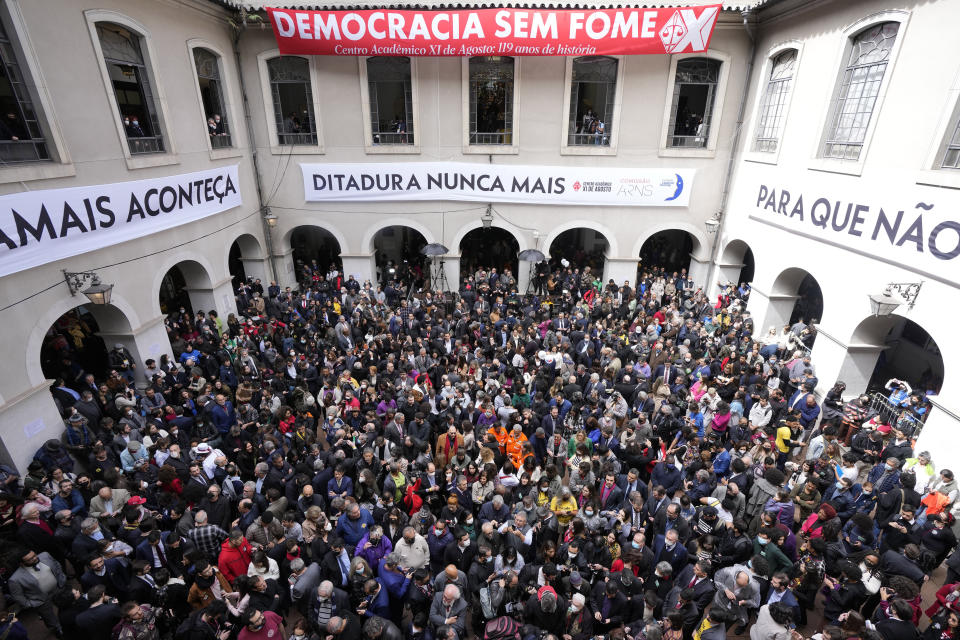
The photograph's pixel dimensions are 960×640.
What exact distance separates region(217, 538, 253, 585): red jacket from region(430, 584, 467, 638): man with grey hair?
2352 mm

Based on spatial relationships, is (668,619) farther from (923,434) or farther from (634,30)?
(634,30)

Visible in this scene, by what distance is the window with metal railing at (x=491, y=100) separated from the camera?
592 inches

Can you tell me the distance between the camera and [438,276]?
672 inches

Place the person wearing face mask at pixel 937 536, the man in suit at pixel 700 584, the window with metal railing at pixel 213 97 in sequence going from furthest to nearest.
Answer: the window with metal railing at pixel 213 97, the person wearing face mask at pixel 937 536, the man in suit at pixel 700 584

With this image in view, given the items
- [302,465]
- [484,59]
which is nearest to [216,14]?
[484,59]

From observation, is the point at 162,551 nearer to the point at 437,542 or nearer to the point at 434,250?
the point at 437,542

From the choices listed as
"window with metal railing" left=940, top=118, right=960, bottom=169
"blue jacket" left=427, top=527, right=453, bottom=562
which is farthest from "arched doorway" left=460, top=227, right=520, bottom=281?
"blue jacket" left=427, top=527, right=453, bottom=562

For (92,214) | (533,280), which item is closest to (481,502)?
(92,214)

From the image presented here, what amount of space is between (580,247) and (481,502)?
15.4m

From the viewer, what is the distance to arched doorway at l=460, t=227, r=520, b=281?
20.0 m

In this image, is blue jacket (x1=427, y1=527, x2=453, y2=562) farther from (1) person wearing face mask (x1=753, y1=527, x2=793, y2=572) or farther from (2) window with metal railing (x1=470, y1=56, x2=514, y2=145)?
(2) window with metal railing (x1=470, y1=56, x2=514, y2=145)

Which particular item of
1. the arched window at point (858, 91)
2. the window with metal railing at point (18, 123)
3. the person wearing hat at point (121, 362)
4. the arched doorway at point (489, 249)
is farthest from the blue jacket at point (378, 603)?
A: the arched doorway at point (489, 249)

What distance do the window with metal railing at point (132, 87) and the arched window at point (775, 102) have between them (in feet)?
51.1

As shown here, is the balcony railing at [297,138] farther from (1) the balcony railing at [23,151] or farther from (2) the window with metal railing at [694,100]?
(2) the window with metal railing at [694,100]
